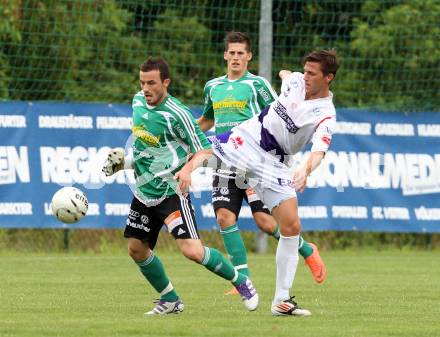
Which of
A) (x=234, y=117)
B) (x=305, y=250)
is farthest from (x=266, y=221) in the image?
(x=234, y=117)

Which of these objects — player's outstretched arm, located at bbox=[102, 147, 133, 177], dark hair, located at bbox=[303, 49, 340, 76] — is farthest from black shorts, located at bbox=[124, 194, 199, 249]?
dark hair, located at bbox=[303, 49, 340, 76]

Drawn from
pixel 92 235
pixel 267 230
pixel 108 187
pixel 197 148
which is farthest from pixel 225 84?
pixel 92 235

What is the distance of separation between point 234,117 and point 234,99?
183 millimetres

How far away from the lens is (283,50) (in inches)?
712

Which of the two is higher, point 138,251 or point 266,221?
point 138,251

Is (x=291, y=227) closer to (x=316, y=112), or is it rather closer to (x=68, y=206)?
(x=316, y=112)

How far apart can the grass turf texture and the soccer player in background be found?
45cm

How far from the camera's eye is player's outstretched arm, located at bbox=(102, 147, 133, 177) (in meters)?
8.91

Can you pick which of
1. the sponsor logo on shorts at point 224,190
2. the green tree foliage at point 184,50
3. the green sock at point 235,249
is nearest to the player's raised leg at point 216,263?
the green sock at point 235,249

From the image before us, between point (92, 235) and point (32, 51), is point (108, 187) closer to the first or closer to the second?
point (92, 235)

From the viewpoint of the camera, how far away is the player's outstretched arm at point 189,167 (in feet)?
27.6

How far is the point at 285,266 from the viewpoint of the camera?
8.61 meters

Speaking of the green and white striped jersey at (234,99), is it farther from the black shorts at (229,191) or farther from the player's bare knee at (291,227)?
the player's bare knee at (291,227)

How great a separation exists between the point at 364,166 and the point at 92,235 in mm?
3991
